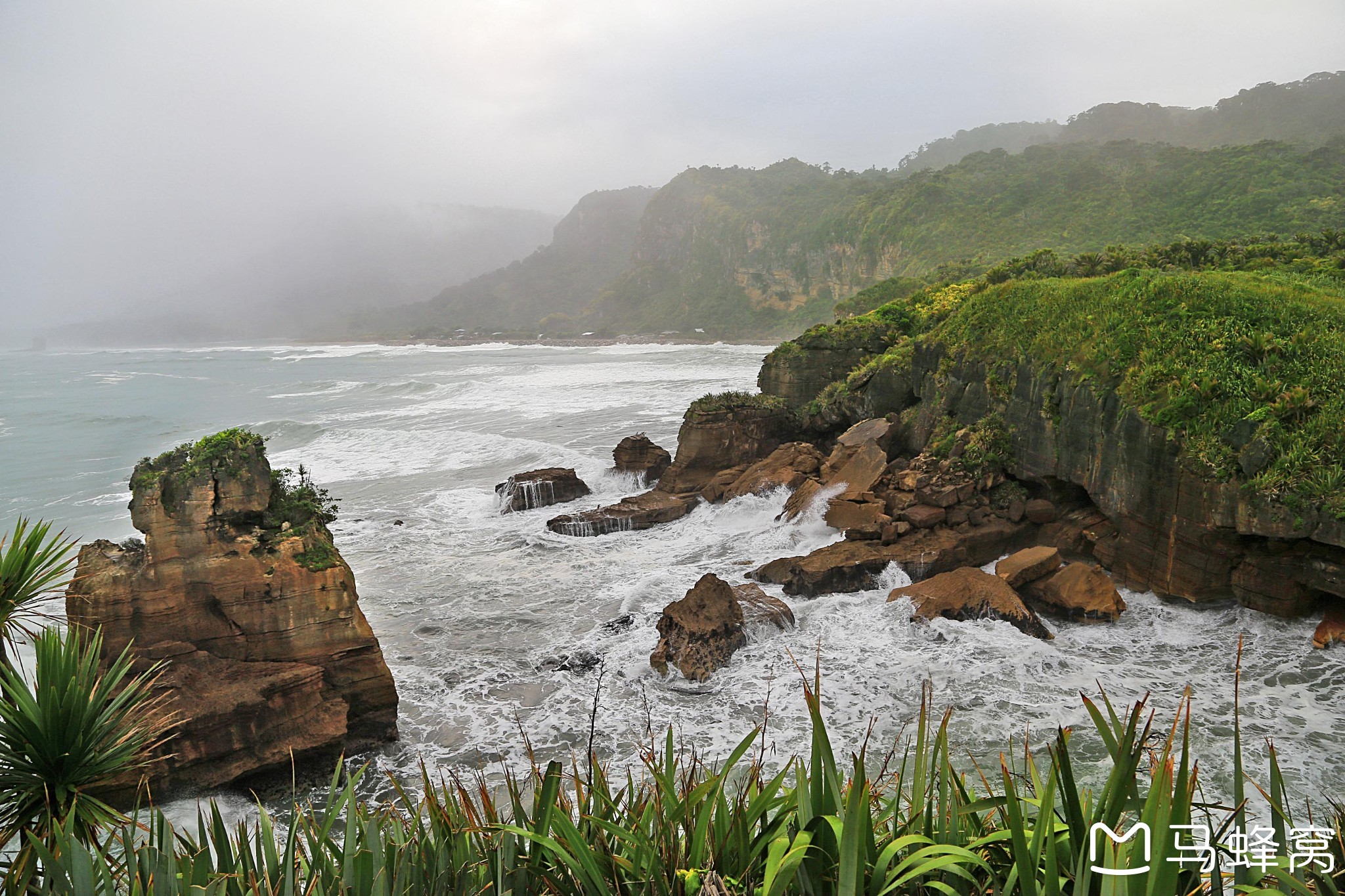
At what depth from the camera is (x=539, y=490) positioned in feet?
59.0

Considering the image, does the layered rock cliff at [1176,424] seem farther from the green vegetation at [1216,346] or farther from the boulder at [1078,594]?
the boulder at [1078,594]

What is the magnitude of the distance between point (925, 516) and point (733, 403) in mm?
7087

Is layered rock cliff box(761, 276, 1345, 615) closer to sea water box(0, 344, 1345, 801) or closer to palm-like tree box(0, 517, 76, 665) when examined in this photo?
sea water box(0, 344, 1345, 801)

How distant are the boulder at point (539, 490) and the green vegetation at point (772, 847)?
14464 millimetres

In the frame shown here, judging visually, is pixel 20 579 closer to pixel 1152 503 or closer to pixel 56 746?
pixel 56 746

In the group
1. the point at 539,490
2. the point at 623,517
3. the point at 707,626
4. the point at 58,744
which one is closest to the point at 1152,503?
the point at 707,626

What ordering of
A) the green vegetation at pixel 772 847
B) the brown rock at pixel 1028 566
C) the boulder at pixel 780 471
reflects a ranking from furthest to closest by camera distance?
the boulder at pixel 780 471, the brown rock at pixel 1028 566, the green vegetation at pixel 772 847

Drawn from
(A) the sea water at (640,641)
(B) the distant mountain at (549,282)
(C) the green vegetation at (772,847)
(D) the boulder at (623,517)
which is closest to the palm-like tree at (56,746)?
(C) the green vegetation at (772,847)

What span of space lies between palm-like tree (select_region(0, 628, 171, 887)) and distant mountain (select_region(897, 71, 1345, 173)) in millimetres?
56170

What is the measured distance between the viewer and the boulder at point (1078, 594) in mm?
10359

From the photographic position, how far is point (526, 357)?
69750mm

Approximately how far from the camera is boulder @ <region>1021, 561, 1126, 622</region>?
10359mm

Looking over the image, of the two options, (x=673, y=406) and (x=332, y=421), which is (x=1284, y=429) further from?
(x=332, y=421)

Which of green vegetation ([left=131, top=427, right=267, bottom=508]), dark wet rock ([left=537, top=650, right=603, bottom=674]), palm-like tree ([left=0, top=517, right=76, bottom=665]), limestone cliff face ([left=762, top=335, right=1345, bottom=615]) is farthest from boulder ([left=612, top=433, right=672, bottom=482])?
palm-like tree ([left=0, top=517, right=76, bottom=665])
